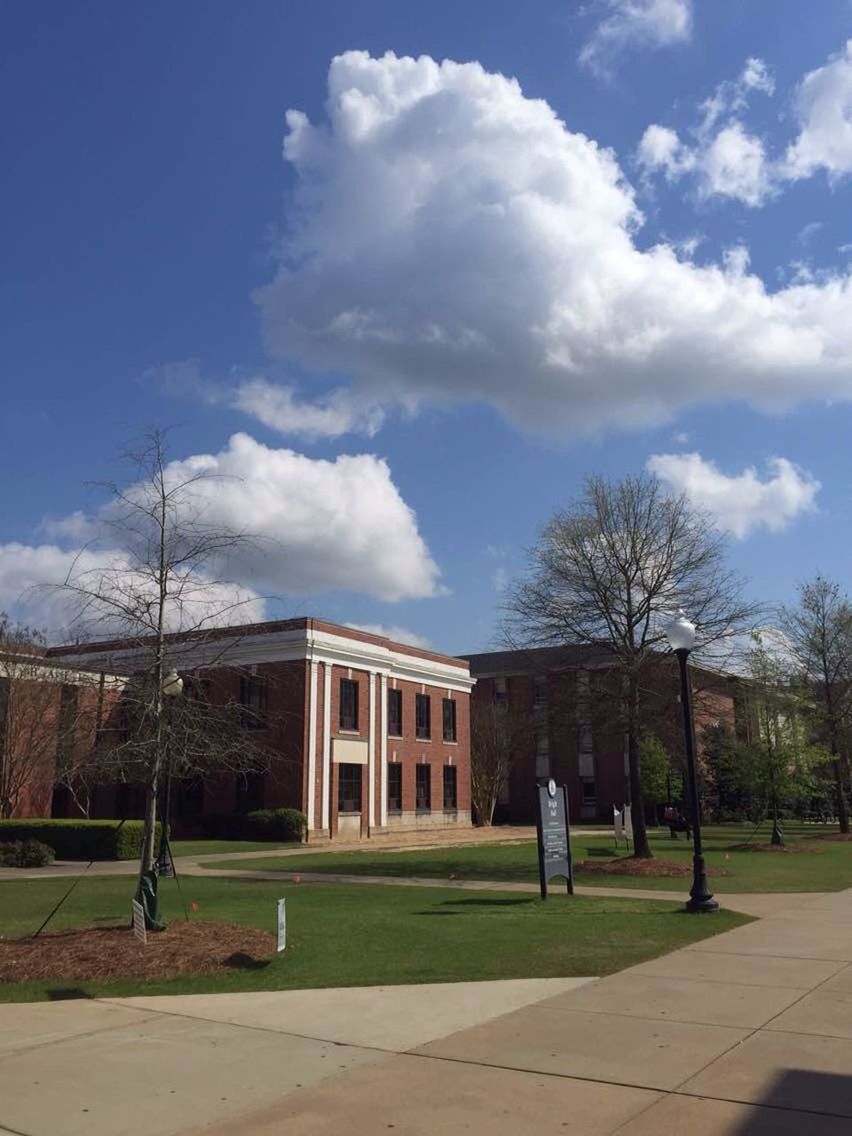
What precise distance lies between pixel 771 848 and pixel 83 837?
2085 centimetres

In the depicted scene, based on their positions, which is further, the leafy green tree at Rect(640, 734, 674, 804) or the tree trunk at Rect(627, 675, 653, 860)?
the leafy green tree at Rect(640, 734, 674, 804)

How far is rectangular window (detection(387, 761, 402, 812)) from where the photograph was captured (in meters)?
46.5

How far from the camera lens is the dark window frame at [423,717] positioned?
1946 inches

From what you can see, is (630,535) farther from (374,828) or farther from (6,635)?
(374,828)

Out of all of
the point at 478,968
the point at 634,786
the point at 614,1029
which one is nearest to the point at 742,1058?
the point at 614,1029

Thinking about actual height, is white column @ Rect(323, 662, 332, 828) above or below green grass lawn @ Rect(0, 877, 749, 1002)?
above

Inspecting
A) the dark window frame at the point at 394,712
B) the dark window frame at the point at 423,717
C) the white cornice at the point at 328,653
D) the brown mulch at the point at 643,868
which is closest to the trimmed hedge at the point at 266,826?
the white cornice at the point at 328,653

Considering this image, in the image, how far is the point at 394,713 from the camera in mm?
47688

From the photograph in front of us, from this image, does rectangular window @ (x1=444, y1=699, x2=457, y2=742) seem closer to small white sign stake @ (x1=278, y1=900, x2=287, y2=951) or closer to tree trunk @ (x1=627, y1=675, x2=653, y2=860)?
tree trunk @ (x1=627, y1=675, x2=653, y2=860)

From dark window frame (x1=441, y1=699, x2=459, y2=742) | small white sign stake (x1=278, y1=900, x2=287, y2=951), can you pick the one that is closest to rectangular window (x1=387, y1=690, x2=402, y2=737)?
dark window frame (x1=441, y1=699, x2=459, y2=742)

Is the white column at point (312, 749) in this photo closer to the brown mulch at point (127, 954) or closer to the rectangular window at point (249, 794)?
the rectangular window at point (249, 794)

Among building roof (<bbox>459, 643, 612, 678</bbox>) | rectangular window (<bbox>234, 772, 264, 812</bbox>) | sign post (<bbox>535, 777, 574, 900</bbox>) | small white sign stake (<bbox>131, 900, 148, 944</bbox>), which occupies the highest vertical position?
building roof (<bbox>459, 643, 612, 678</bbox>)

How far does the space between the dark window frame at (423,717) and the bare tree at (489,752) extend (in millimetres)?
7139

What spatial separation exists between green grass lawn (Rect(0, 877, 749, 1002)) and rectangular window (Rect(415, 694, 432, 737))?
30295 millimetres
